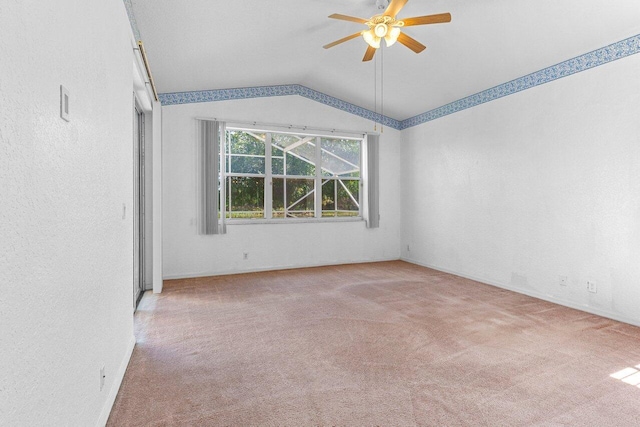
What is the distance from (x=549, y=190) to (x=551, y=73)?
1343mm

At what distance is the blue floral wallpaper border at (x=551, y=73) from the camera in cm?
335

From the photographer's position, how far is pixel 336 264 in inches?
248

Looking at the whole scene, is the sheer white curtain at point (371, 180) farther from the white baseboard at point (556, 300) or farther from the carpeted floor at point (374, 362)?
the carpeted floor at point (374, 362)

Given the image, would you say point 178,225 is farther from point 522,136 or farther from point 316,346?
point 522,136

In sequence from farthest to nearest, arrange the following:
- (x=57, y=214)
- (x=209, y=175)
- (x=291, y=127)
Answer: (x=291, y=127)
(x=209, y=175)
(x=57, y=214)

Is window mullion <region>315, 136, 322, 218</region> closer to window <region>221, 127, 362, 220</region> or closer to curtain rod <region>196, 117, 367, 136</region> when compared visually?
window <region>221, 127, 362, 220</region>

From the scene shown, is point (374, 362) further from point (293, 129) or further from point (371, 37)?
point (293, 129)

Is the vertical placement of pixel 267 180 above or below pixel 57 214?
above

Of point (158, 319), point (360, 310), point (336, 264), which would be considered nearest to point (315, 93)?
point (336, 264)

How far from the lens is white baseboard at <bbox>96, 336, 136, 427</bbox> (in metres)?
1.77

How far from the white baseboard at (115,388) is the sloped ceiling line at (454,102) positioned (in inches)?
151

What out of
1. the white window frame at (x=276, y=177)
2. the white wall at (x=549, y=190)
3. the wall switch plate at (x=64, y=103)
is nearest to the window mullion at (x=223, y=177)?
the white window frame at (x=276, y=177)

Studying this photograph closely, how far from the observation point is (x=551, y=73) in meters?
3.99

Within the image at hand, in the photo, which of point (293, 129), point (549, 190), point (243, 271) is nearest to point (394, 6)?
point (549, 190)
